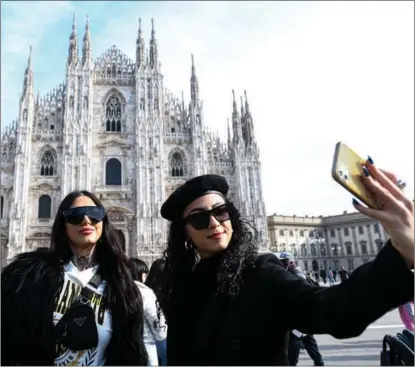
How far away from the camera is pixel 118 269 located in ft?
7.06

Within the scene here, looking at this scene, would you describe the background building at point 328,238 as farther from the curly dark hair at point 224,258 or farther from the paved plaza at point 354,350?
the curly dark hair at point 224,258

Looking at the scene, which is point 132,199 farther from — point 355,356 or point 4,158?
point 355,356

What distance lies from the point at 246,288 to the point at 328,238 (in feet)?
159

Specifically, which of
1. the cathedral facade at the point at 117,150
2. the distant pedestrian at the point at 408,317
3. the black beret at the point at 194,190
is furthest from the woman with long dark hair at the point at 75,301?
the cathedral facade at the point at 117,150

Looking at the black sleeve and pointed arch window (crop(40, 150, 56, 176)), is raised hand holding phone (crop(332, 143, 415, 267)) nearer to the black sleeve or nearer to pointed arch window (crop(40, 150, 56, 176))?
the black sleeve

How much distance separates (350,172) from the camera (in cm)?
97

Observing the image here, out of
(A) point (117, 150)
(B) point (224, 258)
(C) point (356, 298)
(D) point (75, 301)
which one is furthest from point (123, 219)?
(C) point (356, 298)

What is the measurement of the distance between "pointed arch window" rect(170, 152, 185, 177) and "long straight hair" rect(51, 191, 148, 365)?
22532 mm

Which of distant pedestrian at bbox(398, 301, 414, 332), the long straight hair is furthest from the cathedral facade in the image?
the long straight hair

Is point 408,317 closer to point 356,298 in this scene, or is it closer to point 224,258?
point 224,258

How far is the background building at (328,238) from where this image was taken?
43.6m

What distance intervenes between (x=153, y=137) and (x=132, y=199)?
4.49 metres

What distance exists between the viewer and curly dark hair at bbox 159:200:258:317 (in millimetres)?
1369

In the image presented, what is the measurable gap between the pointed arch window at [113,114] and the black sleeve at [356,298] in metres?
25.0
